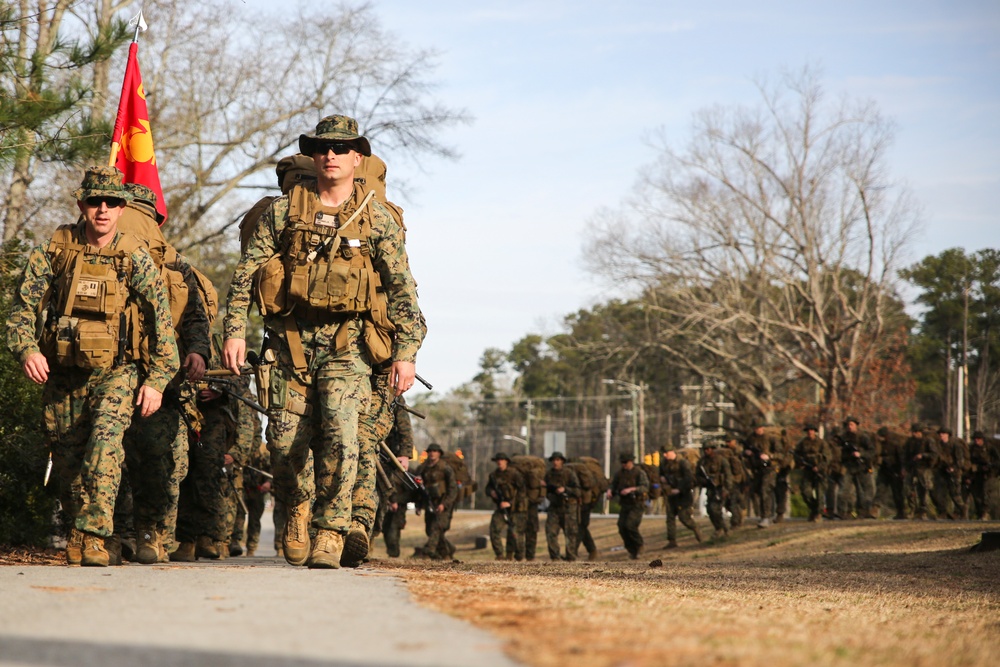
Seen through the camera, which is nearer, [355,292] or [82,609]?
[82,609]

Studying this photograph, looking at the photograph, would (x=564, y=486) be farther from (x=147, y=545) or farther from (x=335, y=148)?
(x=335, y=148)

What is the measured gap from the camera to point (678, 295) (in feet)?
135

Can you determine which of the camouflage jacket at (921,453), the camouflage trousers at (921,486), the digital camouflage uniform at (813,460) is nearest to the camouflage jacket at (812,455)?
the digital camouflage uniform at (813,460)

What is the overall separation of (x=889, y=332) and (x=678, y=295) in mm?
17447

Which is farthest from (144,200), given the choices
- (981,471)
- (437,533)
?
(981,471)

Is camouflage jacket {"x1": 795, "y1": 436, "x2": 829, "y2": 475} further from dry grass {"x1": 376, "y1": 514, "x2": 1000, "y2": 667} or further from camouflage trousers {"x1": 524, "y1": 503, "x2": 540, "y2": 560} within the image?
dry grass {"x1": 376, "y1": 514, "x2": 1000, "y2": 667}

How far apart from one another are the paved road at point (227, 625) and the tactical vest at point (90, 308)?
180cm

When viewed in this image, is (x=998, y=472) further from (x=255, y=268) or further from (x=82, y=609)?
(x=82, y=609)

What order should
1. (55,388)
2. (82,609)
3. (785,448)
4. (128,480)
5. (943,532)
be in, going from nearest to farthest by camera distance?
1. (82,609)
2. (55,388)
3. (128,480)
4. (943,532)
5. (785,448)

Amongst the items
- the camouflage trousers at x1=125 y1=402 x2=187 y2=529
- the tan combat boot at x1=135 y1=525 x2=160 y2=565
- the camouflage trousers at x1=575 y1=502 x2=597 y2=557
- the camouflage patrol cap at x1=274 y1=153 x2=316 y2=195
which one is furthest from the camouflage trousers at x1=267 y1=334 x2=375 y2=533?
the camouflage trousers at x1=575 y1=502 x2=597 y2=557

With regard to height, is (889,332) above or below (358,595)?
above

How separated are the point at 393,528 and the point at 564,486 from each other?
337cm

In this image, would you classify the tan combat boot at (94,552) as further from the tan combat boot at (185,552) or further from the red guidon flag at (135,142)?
the red guidon flag at (135,142)

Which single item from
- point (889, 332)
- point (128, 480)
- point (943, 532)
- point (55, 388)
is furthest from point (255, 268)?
point (889, 332)
